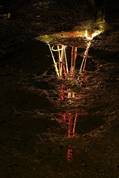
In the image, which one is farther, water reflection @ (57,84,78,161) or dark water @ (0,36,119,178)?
water reflection @ (57,84,78,161)

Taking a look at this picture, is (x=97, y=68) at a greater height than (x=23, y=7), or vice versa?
(x=23, y=7)

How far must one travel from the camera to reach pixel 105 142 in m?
7.33

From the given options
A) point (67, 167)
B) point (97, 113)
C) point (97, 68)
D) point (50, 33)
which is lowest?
point (67, 167)

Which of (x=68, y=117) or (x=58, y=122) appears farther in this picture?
(x=68, y=117)

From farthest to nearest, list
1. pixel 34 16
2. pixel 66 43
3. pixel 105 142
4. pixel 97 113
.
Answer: pixel 34 16 → pixel 66 43 → pixel 97 113 → pixel 105 142

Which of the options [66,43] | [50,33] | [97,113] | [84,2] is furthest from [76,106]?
[84,2]

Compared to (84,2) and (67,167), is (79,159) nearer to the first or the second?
(67,167)

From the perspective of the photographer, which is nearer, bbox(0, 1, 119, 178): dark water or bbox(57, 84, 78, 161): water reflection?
bbox(0, 1, 119, 178): dark water

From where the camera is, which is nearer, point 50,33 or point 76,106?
point 76,106

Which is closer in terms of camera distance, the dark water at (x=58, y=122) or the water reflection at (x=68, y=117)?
the dark water at (x=58, y=122)

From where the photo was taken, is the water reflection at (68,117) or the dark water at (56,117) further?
the water reflection at (68,117)

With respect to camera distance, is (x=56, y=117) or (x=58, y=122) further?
(x=56, y=117)

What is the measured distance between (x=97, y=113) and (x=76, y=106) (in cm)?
50

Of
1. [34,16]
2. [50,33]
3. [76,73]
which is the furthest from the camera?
[34,16]
